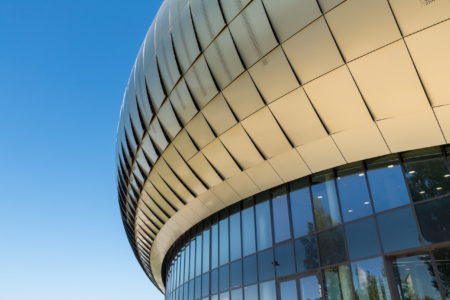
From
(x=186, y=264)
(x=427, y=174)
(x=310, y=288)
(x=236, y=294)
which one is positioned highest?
(x=427, y=174)

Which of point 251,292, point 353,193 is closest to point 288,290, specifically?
point 251,292

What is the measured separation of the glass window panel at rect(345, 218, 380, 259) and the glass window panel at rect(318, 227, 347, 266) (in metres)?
0.24

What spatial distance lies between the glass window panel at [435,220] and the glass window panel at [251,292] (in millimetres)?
6512

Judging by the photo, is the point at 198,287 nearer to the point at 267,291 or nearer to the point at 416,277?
the point at 267,291

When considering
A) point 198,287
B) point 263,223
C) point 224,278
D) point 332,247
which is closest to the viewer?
point 332,247

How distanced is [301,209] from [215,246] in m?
5.61

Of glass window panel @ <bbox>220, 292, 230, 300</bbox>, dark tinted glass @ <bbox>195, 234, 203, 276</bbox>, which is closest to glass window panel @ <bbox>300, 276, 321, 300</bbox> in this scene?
glass window panel @ <bbox>220, 292, 230, 300</bbox>

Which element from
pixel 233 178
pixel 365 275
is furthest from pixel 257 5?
pixel 365 275

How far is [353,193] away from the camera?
1128cm

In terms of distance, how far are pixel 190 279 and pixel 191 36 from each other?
12.5 meters

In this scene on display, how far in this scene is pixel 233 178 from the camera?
13719 mm

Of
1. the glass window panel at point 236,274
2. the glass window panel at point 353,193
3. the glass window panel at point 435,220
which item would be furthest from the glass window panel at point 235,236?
the glass window panel at point 435,220

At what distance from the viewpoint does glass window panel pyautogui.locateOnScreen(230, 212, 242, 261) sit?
15.2m

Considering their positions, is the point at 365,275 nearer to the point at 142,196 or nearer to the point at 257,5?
the point at 257,5
